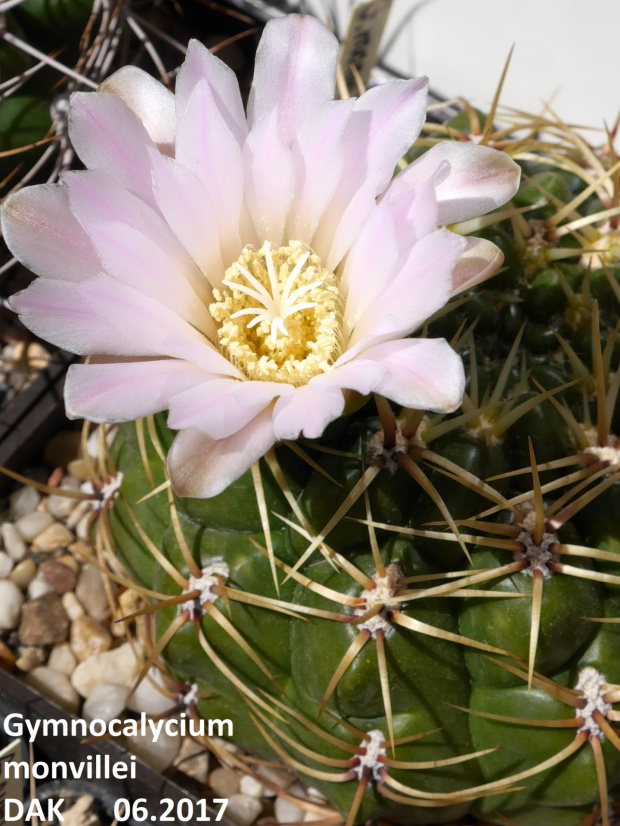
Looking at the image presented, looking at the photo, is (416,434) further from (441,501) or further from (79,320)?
(79,320)

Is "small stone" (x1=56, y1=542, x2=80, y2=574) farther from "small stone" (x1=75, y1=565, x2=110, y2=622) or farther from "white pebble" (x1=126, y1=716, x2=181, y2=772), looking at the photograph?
"white pebble" (x1=126, y1=716, x2=181, y2=772)

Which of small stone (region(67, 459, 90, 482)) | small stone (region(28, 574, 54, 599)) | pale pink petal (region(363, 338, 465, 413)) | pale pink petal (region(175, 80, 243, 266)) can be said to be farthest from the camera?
small stone (region(67, 459, 90, 482))

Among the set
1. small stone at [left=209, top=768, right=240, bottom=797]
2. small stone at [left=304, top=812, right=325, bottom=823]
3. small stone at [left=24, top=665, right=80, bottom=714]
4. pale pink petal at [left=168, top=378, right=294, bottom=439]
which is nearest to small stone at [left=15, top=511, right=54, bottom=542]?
small stone at [left=24, top=665, right=80, bottom=714]

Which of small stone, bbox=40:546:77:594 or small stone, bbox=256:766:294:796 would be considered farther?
small stone, bbox=40:546:77:594

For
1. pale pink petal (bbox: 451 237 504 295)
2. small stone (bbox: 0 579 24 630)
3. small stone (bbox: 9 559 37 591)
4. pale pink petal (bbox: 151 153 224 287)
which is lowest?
small stone (bbox: 0 579 24 630)

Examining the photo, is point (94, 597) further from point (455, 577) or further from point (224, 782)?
point (455, 577)

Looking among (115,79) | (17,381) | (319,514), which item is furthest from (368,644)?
(17,381)

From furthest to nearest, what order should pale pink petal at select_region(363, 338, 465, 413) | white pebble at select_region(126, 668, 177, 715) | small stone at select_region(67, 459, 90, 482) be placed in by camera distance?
small stone at select_region(67, 459, 90, 482), white pebble at select_region(126, 668, 177, 715), pale pink petal at select_region(363, 338, 465, 413)
